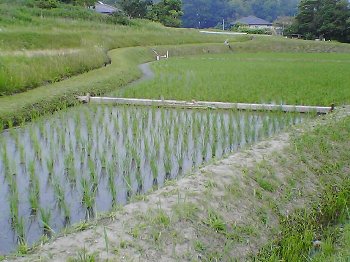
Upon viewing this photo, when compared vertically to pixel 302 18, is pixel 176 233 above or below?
below

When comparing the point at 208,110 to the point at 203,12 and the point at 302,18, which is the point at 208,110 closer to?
the point at 302,18

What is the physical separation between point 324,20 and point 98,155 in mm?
32328

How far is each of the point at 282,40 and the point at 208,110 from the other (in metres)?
20.7

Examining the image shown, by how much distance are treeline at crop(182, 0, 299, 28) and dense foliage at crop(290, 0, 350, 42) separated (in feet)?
107

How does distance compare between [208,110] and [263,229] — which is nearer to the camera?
[263,229]

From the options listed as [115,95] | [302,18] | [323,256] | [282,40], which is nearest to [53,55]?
[115,95]

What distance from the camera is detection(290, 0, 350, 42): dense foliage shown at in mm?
33688

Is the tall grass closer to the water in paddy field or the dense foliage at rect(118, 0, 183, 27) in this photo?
the water in paddy field

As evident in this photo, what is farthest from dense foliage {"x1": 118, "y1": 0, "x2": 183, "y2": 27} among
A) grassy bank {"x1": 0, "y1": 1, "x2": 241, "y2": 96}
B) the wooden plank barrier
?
the wooden plank barrier

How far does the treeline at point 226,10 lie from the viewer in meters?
69.9

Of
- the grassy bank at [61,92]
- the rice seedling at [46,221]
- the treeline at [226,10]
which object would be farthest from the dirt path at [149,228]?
the treeline at [226,10]

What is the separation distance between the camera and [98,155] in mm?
5879

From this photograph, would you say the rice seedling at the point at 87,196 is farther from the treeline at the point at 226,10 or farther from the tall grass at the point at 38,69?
the treeline at the point at 226,10

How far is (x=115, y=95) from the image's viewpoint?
1009 centimetres
